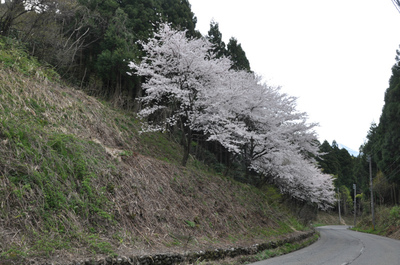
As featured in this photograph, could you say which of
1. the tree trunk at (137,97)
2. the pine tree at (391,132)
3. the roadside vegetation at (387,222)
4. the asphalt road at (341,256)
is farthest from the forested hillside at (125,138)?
the roadside vegetation at (387,222)

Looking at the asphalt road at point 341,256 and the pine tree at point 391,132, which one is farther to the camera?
the pine tree at point 391,132

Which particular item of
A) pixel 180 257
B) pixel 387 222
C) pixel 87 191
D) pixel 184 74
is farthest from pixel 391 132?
pixel 87 191

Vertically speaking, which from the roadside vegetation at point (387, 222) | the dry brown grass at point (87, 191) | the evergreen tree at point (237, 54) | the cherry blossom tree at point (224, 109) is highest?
the evergreen tree at point (237, 54)

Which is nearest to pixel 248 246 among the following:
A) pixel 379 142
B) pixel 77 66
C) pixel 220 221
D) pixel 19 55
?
pixel 220 221

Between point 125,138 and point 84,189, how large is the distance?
6135 millimetres

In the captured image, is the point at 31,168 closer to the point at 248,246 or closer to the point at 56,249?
the point at 56,249

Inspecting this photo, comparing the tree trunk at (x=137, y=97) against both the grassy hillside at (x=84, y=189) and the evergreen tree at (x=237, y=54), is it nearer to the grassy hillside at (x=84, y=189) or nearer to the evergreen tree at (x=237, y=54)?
the grassy hillside at (x=84, y=189)

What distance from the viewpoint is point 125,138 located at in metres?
12.4

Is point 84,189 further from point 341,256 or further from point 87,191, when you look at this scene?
point 341,256

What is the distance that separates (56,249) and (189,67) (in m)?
9.43

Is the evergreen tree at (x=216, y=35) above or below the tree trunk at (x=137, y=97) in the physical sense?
above

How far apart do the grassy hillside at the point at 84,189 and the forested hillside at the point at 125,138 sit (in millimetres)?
34

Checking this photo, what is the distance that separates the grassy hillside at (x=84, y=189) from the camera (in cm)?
508

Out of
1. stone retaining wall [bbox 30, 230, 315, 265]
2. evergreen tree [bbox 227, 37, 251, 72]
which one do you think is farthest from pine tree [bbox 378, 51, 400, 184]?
stone retaining wall [bbox 30, 230, 315, 265]
